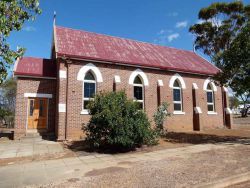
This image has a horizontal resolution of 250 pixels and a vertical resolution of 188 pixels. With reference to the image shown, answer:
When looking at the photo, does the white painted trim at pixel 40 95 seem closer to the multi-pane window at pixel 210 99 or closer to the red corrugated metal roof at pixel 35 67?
the red corrugated metal roof at pixel 35 67

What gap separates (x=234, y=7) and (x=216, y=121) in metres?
15.9

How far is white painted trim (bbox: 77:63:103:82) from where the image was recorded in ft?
52.2

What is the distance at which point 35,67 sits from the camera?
16.7 m

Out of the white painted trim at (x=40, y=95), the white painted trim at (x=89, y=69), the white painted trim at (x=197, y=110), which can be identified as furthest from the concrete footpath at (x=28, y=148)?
the white painted trim at (x=197, y=110)

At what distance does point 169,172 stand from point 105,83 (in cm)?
1042

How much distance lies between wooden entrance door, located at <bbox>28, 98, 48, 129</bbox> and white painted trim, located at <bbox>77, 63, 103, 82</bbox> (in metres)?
3.12

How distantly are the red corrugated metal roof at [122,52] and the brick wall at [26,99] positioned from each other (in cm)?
270

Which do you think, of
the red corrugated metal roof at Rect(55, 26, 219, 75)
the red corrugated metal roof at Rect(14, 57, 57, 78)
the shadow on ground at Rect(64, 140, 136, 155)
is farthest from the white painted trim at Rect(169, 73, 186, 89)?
the shadow on ground at Rect(64, 140, 136, 155)

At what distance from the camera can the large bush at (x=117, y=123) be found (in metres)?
10.9

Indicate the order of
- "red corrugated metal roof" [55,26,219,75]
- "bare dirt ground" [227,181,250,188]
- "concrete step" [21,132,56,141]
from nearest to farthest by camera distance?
"bare dirt ground" [227,181,250,188] → "concrete step" [21,132,56,141] → "red corrugated metal roof" [55,26,219,75]

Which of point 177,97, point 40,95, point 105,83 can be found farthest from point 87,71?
point 177,97

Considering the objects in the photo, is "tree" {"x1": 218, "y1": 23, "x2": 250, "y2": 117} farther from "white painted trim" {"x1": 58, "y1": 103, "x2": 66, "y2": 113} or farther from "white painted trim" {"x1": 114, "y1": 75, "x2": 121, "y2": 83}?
"white painted trim" {"x1": 58, "y1": 103, "x2": 66, "y2": 113}

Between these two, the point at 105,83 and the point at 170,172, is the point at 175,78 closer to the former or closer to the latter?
the point at 105,83

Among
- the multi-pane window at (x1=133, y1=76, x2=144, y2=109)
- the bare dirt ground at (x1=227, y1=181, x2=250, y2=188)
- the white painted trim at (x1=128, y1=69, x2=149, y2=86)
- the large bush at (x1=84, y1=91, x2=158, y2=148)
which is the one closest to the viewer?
the bare dirt ground at (x1=227, y1=181, x2=250, y2=188)
